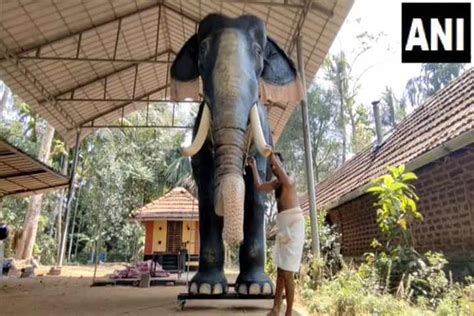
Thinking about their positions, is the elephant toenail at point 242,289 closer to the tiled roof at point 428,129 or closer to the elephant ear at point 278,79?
the elephant ear at point 278,79

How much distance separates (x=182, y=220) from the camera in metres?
13.1

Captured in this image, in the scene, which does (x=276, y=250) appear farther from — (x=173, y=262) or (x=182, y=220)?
(x=182, y=220)

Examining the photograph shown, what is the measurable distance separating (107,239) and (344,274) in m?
21.8

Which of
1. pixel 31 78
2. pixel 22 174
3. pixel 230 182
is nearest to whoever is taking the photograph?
pixel 230 182

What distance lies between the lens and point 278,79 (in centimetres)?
387

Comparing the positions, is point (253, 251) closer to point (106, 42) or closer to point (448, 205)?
point (448, 205)

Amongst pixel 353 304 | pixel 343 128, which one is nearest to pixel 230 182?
pixel 353 304

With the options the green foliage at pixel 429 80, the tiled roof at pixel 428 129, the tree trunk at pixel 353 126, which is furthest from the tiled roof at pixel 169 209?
the green foliage at pixel 429 80

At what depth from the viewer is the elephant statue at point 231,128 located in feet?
8.88

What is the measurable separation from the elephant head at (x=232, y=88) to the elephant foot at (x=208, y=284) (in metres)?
0.86

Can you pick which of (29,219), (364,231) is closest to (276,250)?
(364,231)

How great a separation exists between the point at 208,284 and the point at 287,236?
0.91 metres

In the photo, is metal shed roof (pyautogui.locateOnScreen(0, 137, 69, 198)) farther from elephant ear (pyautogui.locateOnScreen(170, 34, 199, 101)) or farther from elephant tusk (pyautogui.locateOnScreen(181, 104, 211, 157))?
elephant tusk (pyautogui.locateOnScreen(181, 104, 211, 157))

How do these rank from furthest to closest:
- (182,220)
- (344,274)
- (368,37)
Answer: (368,37) → (182,220) → (344,274)
